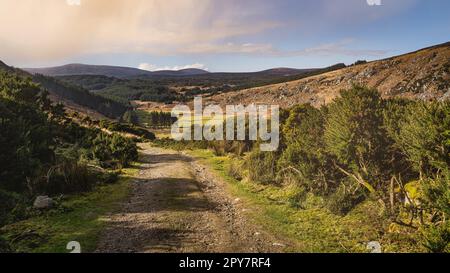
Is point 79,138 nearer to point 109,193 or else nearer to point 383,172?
point 109,193

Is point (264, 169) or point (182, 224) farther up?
point (264, 169)

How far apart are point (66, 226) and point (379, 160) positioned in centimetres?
1019

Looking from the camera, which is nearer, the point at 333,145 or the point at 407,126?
the point at 407,126

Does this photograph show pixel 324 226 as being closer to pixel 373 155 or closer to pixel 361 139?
pixel 373 155

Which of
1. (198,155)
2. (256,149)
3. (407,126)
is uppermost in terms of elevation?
(407,126)

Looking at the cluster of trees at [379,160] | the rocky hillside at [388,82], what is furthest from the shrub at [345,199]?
the rocky hillside at [388,82]

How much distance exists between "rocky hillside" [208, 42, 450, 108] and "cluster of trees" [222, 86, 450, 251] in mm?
2897

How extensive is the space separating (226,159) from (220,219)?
13.8 metres

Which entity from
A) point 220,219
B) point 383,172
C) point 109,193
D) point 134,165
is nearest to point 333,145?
point 383,172

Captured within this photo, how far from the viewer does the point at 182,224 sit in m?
10.2

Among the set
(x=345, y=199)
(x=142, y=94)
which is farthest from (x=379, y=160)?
(x=142, y=94)

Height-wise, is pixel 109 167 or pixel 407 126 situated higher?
pixel 407 126

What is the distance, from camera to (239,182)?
17.1 metres

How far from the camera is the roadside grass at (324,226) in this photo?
854cm
